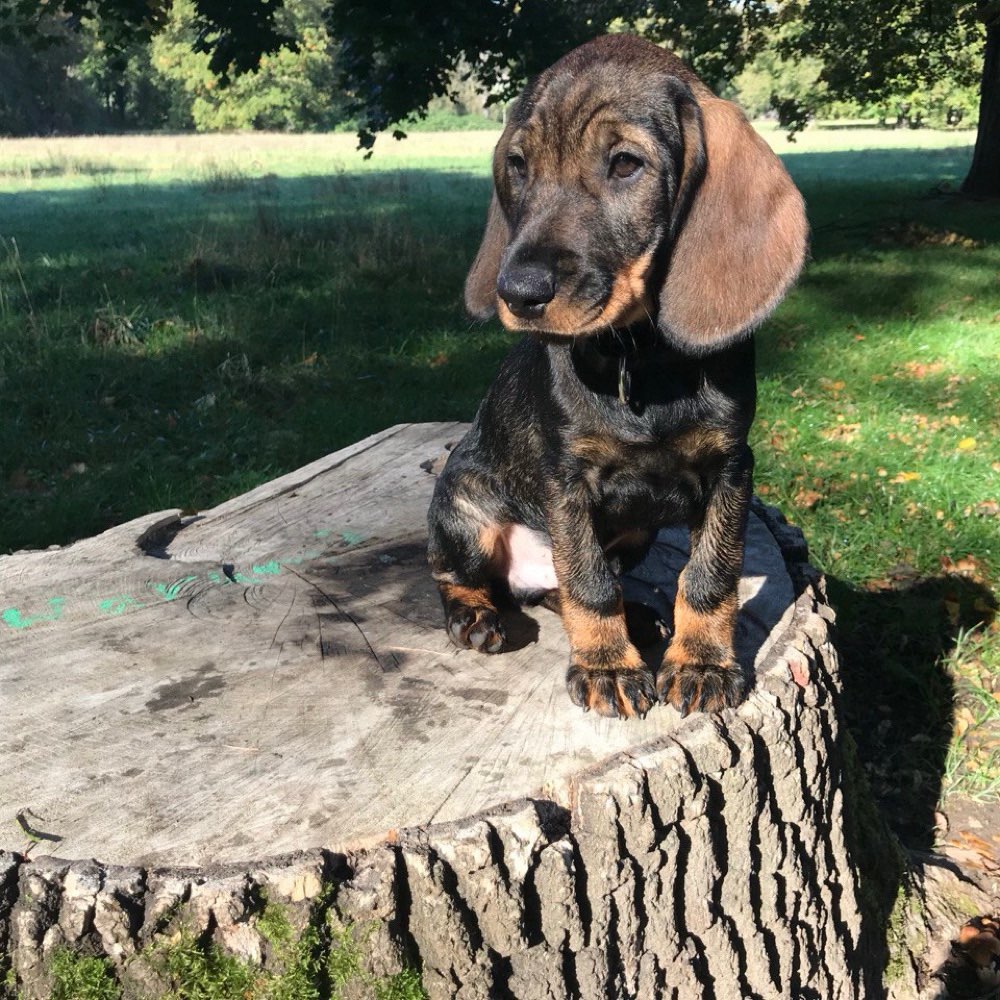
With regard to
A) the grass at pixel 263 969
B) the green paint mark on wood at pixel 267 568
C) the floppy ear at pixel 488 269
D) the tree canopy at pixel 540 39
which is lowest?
the grass at pixel 263 969

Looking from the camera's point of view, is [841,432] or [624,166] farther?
[841,432]

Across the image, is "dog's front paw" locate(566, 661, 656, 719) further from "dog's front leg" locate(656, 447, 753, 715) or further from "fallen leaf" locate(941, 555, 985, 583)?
"fallen leaf" locate(941, 555, 985, 583)

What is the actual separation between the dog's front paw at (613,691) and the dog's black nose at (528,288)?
88cm

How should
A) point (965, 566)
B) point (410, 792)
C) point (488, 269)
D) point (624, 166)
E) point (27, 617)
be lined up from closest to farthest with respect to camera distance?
1. point (410, 792)
2. point (624, 166)
3. point (488, 269)
4. point (27, 617)
5. point (965, 566)

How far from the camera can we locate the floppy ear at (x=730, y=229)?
2334 mm

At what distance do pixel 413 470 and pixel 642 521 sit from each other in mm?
1650

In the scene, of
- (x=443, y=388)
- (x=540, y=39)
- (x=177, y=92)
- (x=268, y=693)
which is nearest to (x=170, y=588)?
(x=268, y=693)

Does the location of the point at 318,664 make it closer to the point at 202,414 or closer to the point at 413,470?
the point at 413,470

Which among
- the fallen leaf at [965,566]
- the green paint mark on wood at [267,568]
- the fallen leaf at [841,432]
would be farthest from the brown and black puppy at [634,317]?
the fallen leaf at [841,432]

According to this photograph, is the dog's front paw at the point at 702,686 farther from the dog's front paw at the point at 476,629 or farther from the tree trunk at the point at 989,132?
the tree trunk at the point at 989,132

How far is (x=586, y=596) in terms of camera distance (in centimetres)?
263

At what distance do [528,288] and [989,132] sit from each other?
47.8 ft

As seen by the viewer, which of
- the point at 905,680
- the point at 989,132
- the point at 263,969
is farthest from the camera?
the point at 989,132

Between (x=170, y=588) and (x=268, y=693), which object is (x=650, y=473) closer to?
(x=268, y=693)
